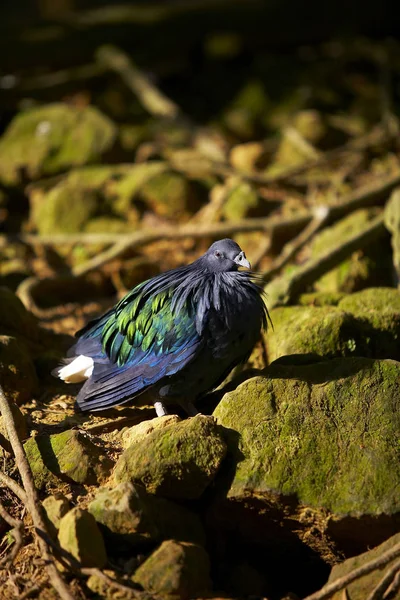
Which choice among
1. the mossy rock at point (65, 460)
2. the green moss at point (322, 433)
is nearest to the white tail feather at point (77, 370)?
the mossy rock at point (65, 460)

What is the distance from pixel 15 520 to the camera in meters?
3.59

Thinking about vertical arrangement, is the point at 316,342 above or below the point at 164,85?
below

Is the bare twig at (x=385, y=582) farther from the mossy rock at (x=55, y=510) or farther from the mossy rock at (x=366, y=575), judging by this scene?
the mossy rock at (x=55, y=510)

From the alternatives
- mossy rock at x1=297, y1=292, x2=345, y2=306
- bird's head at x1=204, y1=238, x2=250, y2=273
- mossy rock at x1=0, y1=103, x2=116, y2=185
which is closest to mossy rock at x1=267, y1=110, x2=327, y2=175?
mossy rock at x1=0, y1=103, x2=116, y2=185

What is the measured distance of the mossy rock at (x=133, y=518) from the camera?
11.2 ft

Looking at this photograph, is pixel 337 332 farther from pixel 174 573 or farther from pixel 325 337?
pixel 174 573

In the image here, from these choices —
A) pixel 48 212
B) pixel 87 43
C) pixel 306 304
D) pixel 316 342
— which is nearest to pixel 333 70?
pixel 87 43

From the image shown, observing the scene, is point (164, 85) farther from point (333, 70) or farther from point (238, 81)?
point (333, 70)

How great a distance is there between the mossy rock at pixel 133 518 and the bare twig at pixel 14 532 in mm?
351

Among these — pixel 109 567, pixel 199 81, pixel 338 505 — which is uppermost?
pixel 199 81

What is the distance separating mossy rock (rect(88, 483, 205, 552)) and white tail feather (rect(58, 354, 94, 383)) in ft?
3.91

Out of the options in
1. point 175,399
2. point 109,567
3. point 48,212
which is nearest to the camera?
point 109,567

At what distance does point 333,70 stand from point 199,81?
2097 millimetres

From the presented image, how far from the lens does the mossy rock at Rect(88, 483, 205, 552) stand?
3406mm
